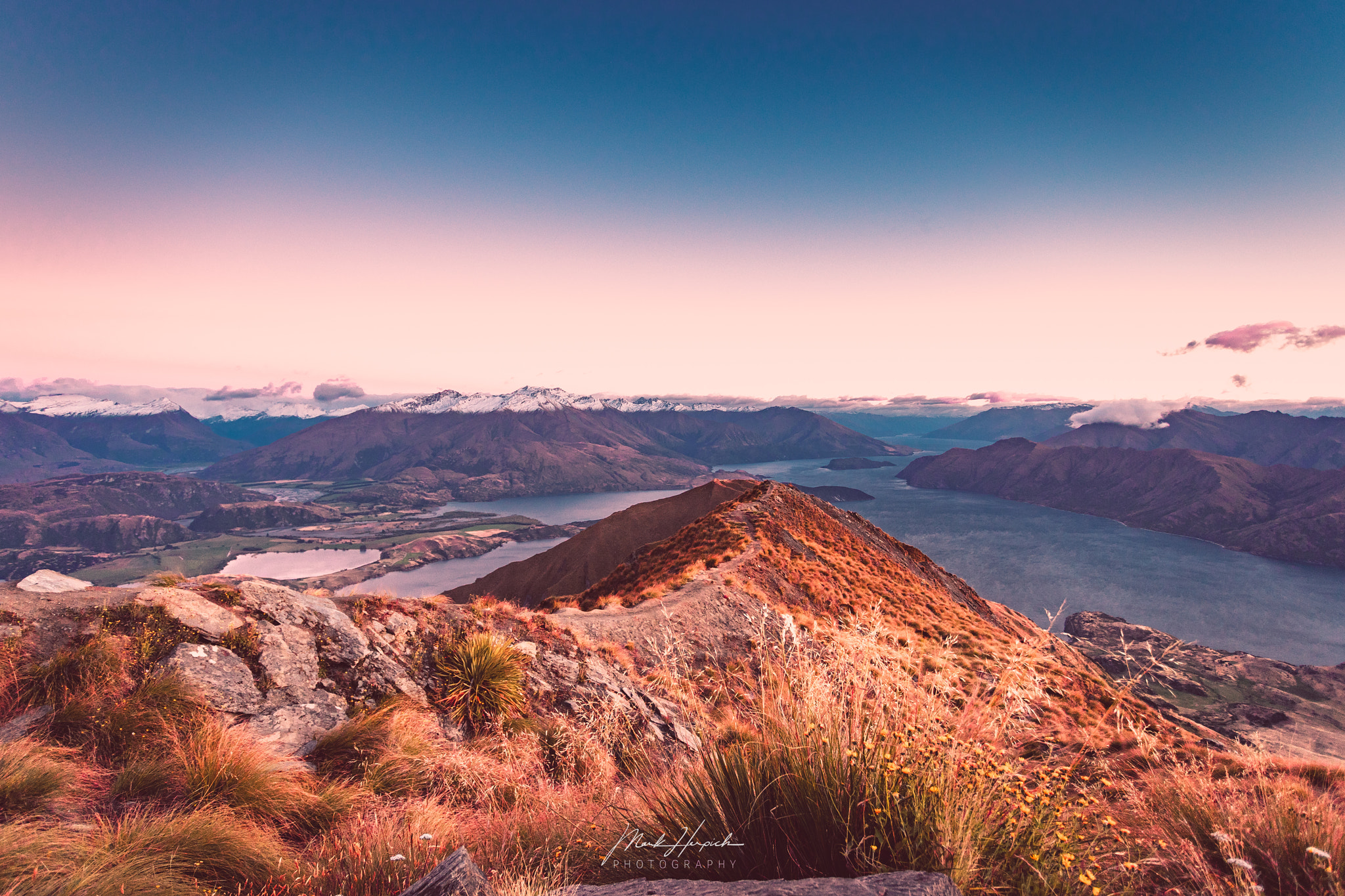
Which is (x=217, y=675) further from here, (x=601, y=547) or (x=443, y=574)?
(x=443, y=574)

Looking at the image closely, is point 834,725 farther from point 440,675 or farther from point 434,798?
point 440,675

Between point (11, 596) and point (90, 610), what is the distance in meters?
0.94

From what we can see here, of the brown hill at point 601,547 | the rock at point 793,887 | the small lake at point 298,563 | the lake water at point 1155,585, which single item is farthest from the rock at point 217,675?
the small lake at point 298,563

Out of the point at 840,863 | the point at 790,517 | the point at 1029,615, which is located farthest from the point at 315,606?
the point at 1029,615

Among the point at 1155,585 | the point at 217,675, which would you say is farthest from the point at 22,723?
the point at 1155,585

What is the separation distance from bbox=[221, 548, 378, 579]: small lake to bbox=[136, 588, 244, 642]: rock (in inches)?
7308

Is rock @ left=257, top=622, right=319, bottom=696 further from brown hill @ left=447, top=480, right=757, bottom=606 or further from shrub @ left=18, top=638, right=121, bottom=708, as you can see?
brown hill @ left=447, top=480, right=757, bottom=606

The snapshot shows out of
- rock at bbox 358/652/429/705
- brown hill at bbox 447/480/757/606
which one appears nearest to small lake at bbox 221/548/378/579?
brown hill at bbox 447/480/757/606

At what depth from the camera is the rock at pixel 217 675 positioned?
561 centimetres

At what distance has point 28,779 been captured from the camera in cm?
363

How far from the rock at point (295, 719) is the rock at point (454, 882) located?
3.79 metres

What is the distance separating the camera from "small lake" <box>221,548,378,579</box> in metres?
169

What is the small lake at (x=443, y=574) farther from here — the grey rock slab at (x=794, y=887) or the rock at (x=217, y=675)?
the grey rock slab at (x=794, y=887)

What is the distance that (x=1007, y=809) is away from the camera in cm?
296
